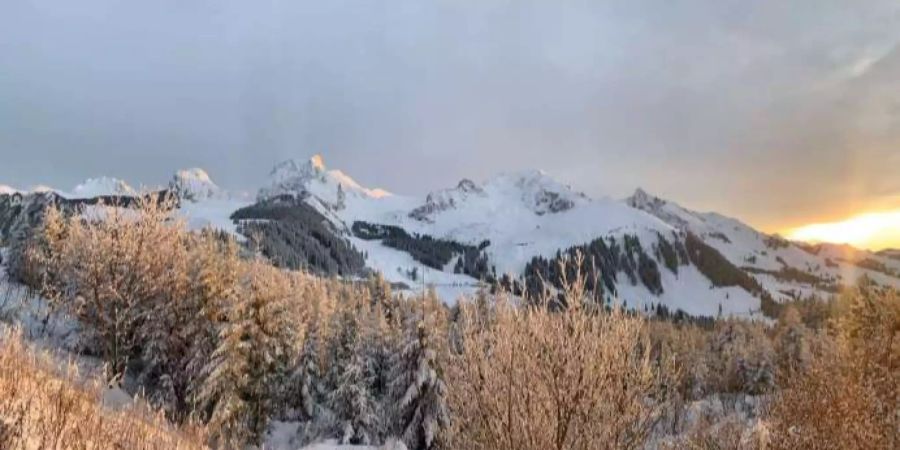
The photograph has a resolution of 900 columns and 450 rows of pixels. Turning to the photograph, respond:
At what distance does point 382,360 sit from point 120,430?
108ft

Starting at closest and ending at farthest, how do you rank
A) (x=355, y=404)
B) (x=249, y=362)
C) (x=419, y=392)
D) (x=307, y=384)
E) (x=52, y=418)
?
1. (x=52, y=418)
2. (x=249, y=362)
3. (x=419, y=392)
4. (x=355, y=404)
5. (x=307, y=384)

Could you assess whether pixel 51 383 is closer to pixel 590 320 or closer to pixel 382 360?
pixel 590 320

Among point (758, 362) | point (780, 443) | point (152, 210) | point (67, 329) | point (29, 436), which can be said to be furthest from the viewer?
point (758, 362)

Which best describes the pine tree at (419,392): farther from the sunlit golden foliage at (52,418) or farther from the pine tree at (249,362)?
the sunlit golden foliage at (52,418)

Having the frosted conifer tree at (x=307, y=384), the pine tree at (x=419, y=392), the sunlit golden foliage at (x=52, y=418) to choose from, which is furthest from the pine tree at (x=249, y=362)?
the sunlit golden foliage at (x=52, y=418)

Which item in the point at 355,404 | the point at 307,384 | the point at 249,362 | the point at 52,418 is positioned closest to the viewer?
the point at 52,418

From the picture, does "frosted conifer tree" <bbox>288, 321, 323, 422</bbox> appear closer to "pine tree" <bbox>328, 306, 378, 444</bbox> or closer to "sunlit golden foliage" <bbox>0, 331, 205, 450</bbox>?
"pine tree" <bbox>328, 306, 378, 444</bbox>

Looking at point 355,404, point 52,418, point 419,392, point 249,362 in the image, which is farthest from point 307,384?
point 52,418

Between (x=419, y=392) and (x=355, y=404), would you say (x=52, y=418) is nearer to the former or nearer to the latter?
(x=419, y=392)

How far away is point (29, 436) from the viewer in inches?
177

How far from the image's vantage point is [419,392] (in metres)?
28.2

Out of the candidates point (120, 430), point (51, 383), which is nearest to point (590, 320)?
point (120, 430)

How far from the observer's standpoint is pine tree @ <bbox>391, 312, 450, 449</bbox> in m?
28.0

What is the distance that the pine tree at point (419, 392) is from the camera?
28031mm
